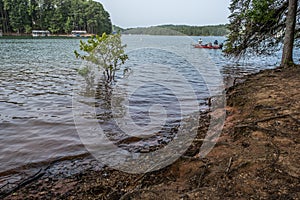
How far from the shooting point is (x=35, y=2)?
98938mm

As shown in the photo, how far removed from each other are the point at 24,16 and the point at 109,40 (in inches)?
3929

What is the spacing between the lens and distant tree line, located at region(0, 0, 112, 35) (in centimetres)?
8912

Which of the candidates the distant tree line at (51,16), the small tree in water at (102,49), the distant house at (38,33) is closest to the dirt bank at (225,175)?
the small tree in water at (102,49)

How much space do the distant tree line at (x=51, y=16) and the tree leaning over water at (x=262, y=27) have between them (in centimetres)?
9772

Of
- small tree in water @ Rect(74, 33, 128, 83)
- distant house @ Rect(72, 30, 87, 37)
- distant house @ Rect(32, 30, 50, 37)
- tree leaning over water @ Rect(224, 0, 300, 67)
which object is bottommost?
small tree in water @ Rect(74, 33, 128, 83)

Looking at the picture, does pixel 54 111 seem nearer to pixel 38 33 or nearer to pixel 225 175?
pixel 225 175

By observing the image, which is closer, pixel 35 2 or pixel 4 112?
pixel 4 112

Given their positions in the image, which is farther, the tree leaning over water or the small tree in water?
the small tree in water

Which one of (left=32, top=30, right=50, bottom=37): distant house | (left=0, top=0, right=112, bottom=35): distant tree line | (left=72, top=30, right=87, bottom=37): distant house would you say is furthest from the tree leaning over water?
(left=72, top=30, right=87, bottom=37): distant house

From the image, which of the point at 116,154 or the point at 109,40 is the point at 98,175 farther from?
the point at 109,40

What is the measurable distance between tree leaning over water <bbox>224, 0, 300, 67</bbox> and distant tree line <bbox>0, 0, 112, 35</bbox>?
321 ft

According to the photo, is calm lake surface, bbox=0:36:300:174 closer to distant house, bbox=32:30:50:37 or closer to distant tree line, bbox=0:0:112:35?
distant house, bbox=32:30:50:37

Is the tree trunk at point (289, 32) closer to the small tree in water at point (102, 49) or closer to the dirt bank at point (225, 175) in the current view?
the dirt bank at point (225, 175)

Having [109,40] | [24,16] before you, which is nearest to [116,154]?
[109,40]
